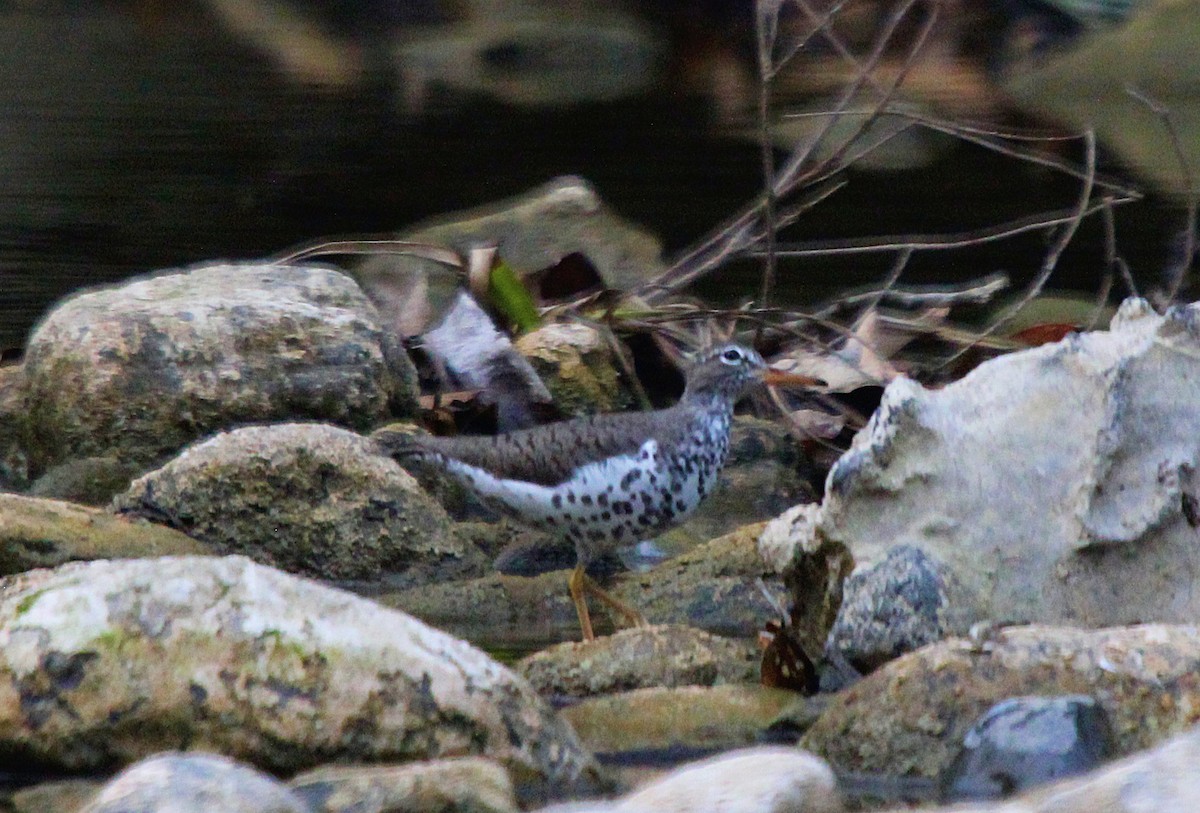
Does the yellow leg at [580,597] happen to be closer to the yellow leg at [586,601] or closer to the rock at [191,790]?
the yellow leg at [586,601]

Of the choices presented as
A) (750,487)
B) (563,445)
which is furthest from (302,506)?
(750,487)

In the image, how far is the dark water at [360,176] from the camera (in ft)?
43.4

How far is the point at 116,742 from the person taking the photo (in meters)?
4.14

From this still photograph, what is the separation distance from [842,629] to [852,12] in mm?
25920

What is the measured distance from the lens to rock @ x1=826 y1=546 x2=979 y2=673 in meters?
4.88

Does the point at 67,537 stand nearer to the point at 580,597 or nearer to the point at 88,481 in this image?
the point at 88,481

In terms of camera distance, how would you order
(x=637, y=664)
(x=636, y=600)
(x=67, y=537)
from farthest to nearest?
(x=636, y=600), (x=67, y=537), (x=637, y=664)

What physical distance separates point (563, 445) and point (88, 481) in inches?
74.2

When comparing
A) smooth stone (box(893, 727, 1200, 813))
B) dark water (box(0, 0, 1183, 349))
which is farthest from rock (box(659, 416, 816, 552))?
smooth stone (box(893, 727, 1200, 813))

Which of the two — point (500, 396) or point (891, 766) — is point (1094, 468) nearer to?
point (891, 766)

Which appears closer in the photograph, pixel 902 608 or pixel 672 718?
pixel 672 718

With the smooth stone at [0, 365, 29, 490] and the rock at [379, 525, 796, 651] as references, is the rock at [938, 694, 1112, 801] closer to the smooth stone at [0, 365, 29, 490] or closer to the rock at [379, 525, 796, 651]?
the rock at [379, 525, 796, 651]

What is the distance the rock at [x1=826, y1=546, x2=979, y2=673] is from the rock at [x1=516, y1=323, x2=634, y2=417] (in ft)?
10.6

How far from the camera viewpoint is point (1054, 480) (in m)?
5.01
